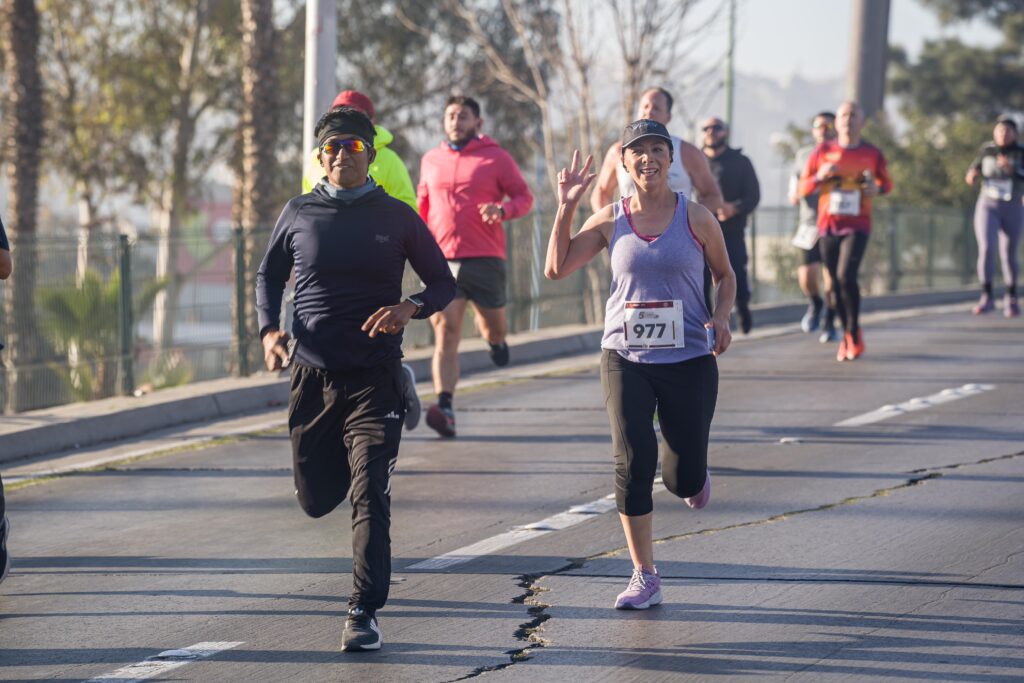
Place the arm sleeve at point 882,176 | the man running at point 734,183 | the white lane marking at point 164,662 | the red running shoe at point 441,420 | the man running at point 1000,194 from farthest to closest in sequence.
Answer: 1. the man running at point 1000,194
2. the arm sleeve at point 882,176
3. the man running at point 734,183
4. the red running shoe at point 441,420
5. the white lane marking at point 164,662

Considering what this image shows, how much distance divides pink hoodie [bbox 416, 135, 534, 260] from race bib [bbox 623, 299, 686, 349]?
3.88 m

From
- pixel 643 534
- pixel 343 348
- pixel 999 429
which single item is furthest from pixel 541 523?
pixel 999 429

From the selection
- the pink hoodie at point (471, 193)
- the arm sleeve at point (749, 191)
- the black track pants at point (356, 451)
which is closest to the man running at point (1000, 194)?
the arm sleeve at point (749, 191)

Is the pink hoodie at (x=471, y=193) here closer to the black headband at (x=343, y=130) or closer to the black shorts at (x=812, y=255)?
the black headband at (x=343, y=130)

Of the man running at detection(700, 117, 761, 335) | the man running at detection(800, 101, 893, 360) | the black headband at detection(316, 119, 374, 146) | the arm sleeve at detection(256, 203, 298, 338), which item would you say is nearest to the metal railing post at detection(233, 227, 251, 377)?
the man running at detection(700, 117, 761, 335)

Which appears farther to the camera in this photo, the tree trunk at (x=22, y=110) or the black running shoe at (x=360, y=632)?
the tree trunk at (x=22, y=110)

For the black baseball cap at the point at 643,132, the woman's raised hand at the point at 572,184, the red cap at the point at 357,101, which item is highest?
the red cap at the point at 357,101

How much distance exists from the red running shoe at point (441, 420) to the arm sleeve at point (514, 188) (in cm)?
127

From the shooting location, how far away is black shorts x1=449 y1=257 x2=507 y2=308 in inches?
405

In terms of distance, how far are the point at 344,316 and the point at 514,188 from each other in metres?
4.33

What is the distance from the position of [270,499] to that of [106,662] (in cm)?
295

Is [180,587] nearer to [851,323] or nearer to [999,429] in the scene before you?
[999,429]

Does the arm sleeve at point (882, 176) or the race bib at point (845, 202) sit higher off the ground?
the arm sleeve at point (882, 176)

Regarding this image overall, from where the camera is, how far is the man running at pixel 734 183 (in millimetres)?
12703
